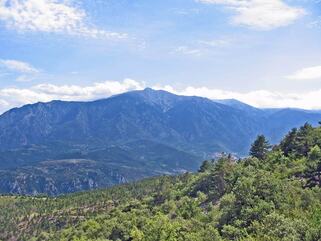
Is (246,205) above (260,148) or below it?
below

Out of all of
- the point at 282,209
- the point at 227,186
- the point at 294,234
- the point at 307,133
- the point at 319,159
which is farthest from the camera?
the point at 307,133

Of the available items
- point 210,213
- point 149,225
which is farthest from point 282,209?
point 149,225

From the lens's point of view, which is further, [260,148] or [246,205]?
[260,148]

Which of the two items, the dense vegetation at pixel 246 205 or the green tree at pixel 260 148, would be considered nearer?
the dense vegetation at pixel 246 205

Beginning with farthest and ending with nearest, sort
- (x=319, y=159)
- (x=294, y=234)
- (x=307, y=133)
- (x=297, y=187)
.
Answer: (x=307, y=133), (x=319, y=159), (x=297, y=187), (x=294, y=234)

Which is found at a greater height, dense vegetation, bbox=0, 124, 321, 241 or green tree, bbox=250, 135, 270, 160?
green tree, bbox=250, 135, 270, 160

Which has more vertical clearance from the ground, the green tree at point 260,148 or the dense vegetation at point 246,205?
the green tree at point 260,148

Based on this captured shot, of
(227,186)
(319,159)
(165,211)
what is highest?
(319,159)

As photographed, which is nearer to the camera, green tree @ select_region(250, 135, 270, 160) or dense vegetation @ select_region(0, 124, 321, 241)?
dense vegetation @ select_region(0, 124, 321, 241)

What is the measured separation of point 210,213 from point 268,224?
3821cm

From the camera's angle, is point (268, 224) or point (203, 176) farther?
point (203, 176)

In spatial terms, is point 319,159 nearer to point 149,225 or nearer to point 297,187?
point 297,187

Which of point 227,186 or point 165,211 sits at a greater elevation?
point 227,186

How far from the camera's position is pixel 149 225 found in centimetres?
11975
